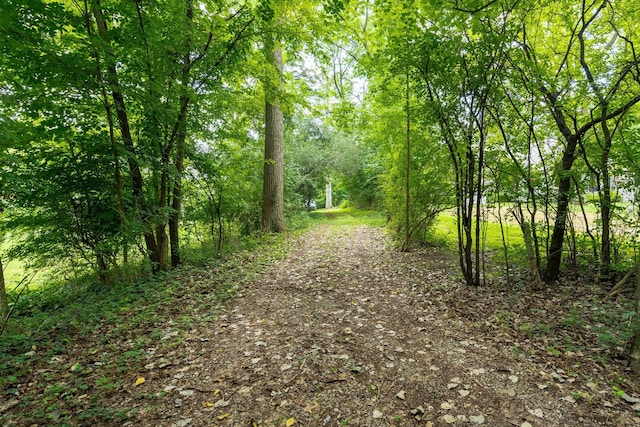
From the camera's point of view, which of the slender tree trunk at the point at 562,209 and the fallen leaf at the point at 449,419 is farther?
the slender tree trunk at the point at 562,209

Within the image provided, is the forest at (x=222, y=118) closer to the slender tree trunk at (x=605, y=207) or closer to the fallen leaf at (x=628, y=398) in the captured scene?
the slender tree trunk at (x=605, y=207)

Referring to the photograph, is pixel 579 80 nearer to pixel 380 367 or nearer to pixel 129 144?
pixel 380 367

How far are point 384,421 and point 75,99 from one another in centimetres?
513

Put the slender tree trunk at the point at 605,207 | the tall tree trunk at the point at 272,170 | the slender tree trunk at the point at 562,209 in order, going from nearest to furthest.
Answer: the slender tree trunk at the point at 605,207 → the slender tree trunk at the point at 562,209 → the tall tree trunk at the point at 272,170

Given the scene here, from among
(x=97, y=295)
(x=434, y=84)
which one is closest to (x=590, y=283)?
(x=434, y=84)

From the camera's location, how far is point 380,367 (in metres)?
2.96

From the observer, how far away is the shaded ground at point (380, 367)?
2350 mm

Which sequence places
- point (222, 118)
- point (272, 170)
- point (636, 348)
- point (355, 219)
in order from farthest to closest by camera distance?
point (355, 219) < point (272, 170) < point (222, 118) < point (636, 348)

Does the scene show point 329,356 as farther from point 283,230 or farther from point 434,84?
point 283,230

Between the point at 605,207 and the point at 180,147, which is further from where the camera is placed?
the point at 180,147

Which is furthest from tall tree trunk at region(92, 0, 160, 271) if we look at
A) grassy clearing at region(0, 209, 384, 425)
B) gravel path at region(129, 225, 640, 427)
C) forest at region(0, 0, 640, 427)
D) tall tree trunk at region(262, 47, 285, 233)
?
tall tree trunk at region(262, 47, 285, 233)

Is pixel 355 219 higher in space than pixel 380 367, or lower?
higher

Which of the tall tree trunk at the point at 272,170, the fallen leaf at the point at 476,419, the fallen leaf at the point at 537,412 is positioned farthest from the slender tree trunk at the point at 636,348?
the tall tree trunk at the point at 272,170

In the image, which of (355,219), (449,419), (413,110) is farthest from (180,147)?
(355,219)
